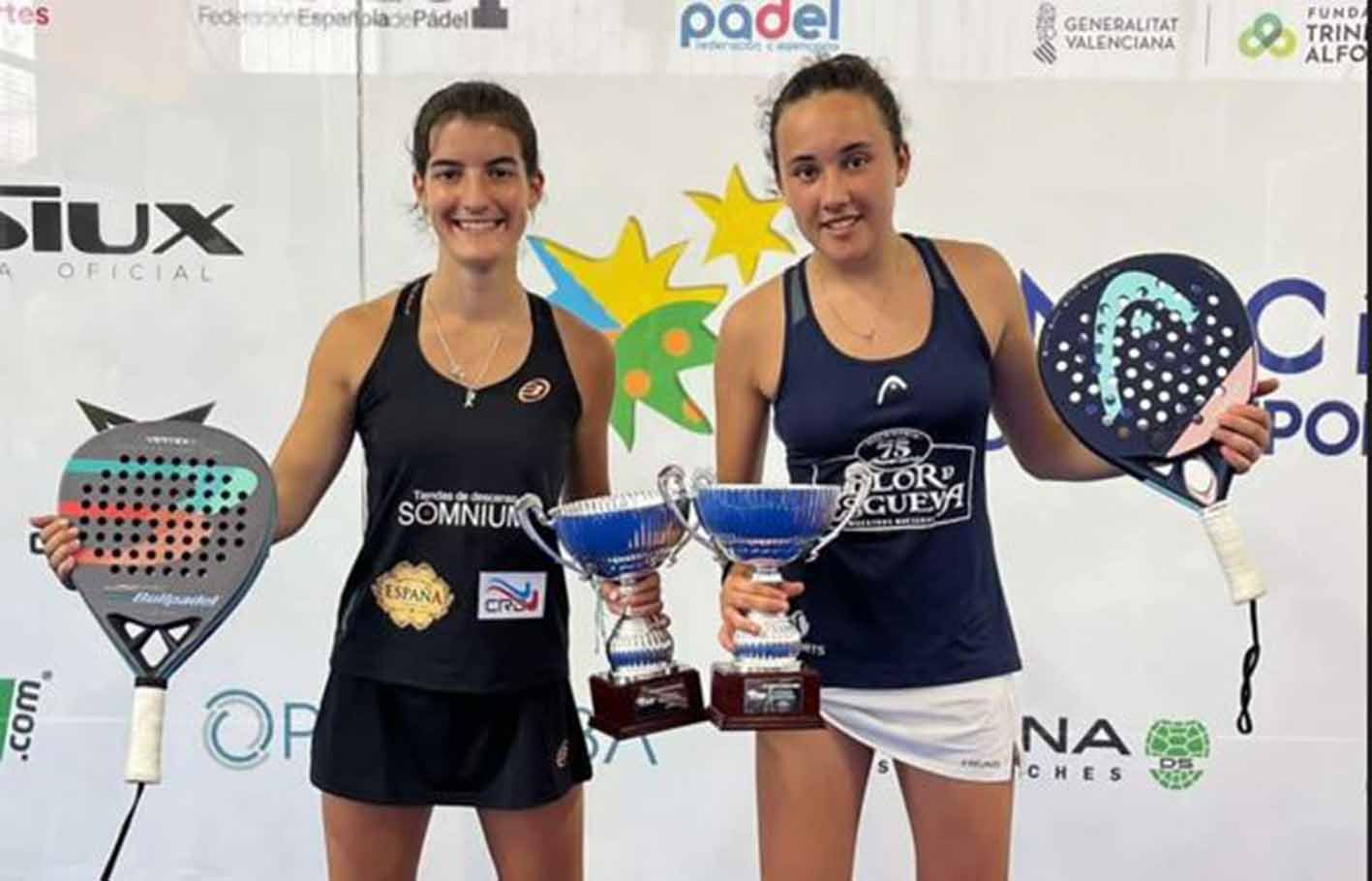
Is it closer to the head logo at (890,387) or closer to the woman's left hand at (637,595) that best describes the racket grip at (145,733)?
the woman's left hand at (637,595)

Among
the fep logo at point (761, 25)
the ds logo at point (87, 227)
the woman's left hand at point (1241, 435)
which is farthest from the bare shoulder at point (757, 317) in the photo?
the ds logo at point (87, 227)

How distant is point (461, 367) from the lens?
5.13ft

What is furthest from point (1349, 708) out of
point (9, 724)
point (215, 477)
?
point (9, 724)

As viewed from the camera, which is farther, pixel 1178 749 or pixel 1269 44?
pixel 1178 749

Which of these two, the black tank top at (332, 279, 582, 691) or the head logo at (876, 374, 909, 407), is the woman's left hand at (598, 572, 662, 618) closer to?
the black tank top at (332, 279, 582, 691)

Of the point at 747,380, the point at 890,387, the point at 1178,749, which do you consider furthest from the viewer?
the point at 1178,749

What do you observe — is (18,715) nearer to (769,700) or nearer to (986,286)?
(769,700)

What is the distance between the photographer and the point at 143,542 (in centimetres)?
142

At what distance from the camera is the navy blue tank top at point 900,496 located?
4.89 ft

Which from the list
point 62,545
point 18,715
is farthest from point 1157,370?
point 18,715

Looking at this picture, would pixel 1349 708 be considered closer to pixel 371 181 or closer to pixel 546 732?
pixel 546 732

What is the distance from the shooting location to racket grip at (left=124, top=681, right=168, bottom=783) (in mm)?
1341

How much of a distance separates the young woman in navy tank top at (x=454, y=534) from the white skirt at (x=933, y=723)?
35 centimetres

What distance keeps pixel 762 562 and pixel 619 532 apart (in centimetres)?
16
